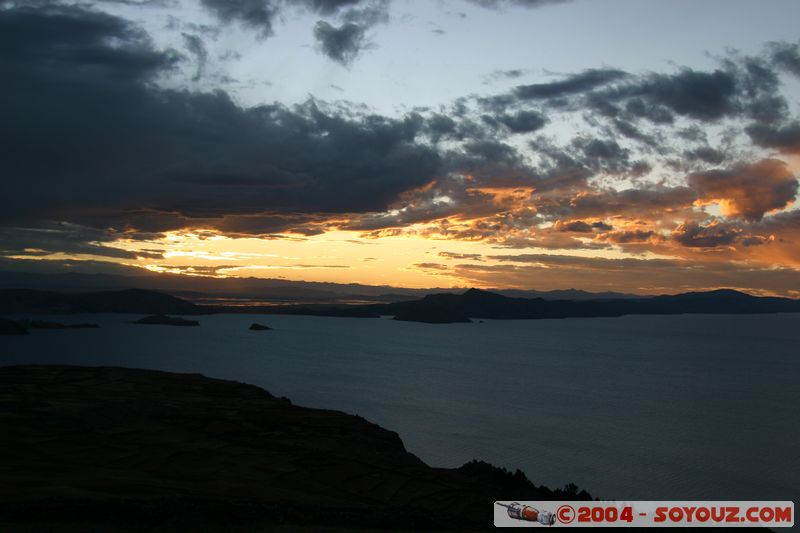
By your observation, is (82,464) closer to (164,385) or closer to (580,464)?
(580,464)

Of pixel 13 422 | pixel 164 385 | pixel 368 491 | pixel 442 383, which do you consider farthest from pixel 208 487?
pixel 442 383

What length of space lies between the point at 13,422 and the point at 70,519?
38969 millimetres

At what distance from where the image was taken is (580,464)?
7569 cm
